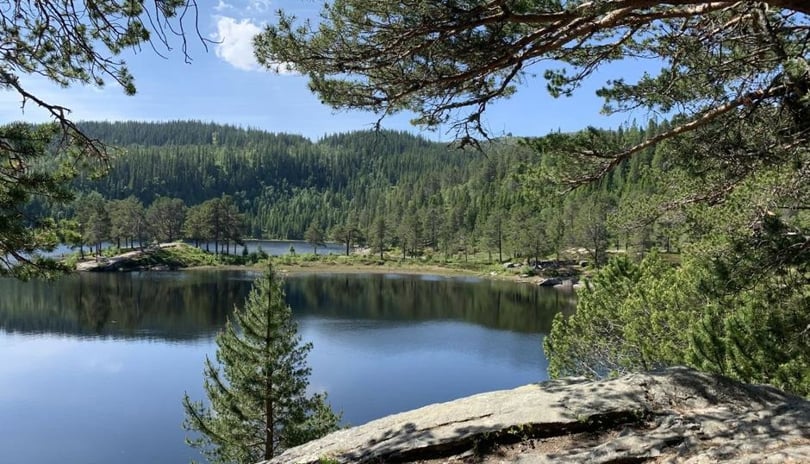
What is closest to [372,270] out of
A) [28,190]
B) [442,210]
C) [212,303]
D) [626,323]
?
[442,210]

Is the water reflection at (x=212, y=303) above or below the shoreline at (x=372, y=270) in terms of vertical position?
below

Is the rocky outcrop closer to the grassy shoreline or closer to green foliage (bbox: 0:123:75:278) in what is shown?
green foliage (bbox: 0:123:75:278)

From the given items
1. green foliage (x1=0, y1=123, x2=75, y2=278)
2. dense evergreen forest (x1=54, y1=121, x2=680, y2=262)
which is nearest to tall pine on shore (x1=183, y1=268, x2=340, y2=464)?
dense evergreen forest (x1=54, y1=121, x2=680, y2=262)

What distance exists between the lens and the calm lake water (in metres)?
20.7

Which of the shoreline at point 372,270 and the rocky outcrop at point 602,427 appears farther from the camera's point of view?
the shoreline at point 372,270

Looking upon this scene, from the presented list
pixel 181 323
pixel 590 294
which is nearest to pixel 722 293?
pixel 590 294

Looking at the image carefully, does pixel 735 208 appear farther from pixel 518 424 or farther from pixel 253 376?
pixel 253 376

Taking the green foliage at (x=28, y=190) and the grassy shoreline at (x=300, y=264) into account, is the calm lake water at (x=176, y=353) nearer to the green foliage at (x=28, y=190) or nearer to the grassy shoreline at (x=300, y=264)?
Answer: the green foliage at (x=28, y=190)

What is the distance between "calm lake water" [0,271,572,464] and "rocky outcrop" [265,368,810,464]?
6206mm

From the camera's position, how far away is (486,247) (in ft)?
285

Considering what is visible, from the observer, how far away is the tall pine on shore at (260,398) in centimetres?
1555

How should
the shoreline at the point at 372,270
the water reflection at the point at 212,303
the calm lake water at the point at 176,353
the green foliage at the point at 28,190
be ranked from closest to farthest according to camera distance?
the green foliage at the point at 28,190, the calm lake water at the point at 176,353, the water reflection at the point at 212,303, the shoreline at the point at 372,270

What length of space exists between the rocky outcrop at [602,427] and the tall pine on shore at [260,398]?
8.60m

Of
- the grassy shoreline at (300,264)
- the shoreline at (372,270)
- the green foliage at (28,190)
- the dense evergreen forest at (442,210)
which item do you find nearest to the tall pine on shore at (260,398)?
the dense evergreen forest at (442,210)
